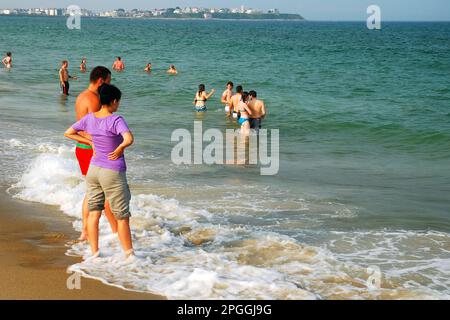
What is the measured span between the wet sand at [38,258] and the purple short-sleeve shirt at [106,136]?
97 cm

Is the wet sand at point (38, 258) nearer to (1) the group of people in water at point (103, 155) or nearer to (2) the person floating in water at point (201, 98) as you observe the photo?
(1) the group of people in water at point (103, 155)

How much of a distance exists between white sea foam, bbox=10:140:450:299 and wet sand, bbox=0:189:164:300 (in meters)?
0.16

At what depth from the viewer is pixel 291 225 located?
26.0 feet

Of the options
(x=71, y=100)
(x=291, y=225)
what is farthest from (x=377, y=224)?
(x=71, y=100)

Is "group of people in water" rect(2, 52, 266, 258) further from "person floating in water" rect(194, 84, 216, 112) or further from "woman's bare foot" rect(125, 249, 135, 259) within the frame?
"person floating in water" rect(194, 84, 216, 112)

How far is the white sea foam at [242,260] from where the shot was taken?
5574 mm

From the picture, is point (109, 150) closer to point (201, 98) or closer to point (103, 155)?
point (103, 155)

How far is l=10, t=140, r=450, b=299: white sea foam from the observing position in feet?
18.3

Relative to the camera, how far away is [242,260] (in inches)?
251

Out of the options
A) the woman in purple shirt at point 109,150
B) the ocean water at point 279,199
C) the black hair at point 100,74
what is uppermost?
the black hair at point 100,74

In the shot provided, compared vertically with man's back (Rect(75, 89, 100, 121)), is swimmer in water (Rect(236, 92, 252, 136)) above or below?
below

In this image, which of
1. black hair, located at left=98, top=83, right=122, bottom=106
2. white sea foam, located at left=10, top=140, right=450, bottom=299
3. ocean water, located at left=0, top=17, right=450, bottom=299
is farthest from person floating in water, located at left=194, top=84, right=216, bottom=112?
black hair, located at left=98, top=83, right=122, bottom=106

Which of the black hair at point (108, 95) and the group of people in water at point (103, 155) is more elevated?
the black hair at point (108, 95)

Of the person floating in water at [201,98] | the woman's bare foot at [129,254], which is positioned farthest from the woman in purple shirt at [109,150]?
the person floating in water at [201,98]
